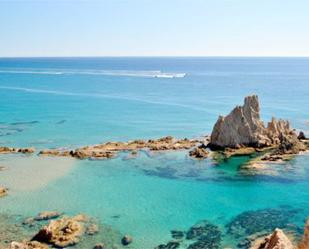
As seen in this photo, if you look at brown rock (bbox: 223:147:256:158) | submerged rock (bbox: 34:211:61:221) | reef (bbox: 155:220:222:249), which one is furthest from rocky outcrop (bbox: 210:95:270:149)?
submerged rock (bbox: 34:211:61:221)

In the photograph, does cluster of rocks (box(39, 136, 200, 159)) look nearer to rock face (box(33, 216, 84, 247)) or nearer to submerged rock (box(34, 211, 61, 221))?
submerged rock (box(34, 211, 61, 221))

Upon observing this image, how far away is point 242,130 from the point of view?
5959cm

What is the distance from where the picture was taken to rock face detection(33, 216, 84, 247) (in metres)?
31.5

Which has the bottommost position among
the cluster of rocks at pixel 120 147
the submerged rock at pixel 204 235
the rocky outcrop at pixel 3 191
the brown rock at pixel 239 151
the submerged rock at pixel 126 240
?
the rocky outcrop at pixel 3 191

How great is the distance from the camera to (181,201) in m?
41.2

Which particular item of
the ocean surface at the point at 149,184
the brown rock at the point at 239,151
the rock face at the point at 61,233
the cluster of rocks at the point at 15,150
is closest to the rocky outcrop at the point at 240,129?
the brown rock at the point at 239,151

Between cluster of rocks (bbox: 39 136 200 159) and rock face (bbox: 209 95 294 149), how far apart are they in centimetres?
522

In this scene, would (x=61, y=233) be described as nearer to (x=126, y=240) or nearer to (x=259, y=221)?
(x=126, y=240)

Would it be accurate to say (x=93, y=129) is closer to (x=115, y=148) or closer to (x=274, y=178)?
(x=115, y=148)

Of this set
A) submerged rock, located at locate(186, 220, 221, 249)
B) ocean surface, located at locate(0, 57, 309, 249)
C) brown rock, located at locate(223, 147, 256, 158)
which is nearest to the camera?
submerged rock, located at locate(186, 220, 221, 249)

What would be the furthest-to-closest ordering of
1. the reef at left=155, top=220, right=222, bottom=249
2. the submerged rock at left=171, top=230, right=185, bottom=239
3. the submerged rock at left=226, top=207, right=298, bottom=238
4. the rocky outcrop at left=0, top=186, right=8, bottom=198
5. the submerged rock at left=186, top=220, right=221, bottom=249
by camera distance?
the rocky outcrop at left=0, top=186, right=8, bottom=198, the submerged rock at left=226, top=207, right=298, bottom=238, the submerged rock at left=171, top=230, right=185, bottom=239, the submerged rock at left=186, top=220, right=221, bottom=249, the reef at left=155, top=220, right=222, bottom=249

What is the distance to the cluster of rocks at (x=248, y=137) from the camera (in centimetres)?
5814

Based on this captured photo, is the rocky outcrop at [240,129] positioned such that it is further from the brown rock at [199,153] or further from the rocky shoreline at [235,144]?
the brown rock at [199,153]

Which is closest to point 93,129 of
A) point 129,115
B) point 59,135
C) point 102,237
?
point 59,135
